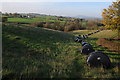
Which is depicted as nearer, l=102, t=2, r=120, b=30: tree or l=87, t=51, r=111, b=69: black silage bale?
l=87, t=51, r=111, b=69: black silage bale

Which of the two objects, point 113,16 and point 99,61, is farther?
point 113,16

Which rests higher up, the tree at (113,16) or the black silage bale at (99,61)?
the tree at (113,16)

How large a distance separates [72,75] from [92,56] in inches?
92.7

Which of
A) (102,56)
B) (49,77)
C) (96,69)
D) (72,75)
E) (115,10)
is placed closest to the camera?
(49,77)

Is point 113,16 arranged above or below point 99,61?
above

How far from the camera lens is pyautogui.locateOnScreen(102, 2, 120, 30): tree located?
23.7 metres

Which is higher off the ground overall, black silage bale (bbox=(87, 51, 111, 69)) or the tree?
the tree

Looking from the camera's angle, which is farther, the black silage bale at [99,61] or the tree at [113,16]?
the tree at [113,16]

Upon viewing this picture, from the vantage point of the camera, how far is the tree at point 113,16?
2373 cm

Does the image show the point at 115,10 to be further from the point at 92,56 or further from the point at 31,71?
the point at 31,71

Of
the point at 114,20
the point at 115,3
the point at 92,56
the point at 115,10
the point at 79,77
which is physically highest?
the point at 115,3

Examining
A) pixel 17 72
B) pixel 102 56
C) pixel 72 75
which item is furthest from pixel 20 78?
pixel 102 56

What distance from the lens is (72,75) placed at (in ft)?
17.7

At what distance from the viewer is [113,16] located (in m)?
25.4
